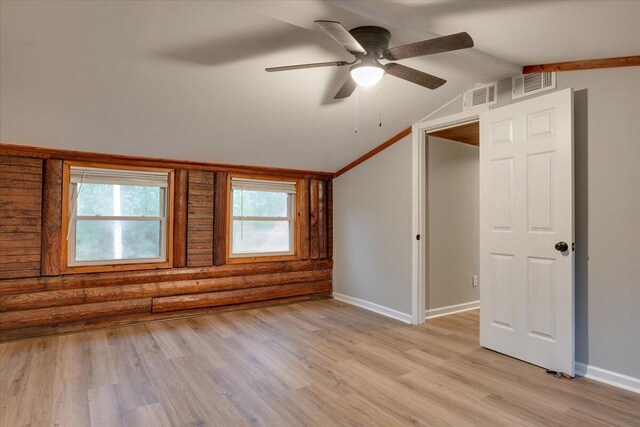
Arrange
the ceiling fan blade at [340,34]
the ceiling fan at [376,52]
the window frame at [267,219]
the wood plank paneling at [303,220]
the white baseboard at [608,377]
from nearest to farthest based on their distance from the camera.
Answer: the ceiling fan blade at [340,34] < the ceiling fan at [376,52] < the white baseboard at [608,377] < the window frame at [267,219] < the wood plank paneling at [303,220]

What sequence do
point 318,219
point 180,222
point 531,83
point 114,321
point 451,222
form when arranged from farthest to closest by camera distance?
point 318,219 < point 451,222 < point 180,222 < point 114,321 < point 531,83

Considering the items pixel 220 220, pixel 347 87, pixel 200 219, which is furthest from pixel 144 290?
pixel 347 87

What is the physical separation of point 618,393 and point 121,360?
144 inches

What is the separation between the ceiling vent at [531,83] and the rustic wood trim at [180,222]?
3.53 m

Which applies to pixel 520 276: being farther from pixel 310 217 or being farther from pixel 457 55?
pixel 310 217

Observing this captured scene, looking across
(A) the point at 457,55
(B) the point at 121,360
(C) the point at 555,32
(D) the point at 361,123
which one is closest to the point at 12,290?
(B) the point at 121,360

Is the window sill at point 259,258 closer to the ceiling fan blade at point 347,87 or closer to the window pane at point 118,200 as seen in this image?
the window pane at point 118,200

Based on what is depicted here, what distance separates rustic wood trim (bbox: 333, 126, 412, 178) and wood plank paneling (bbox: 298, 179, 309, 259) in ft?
1.80

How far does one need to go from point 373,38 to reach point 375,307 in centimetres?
321

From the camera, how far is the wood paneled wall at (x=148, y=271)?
11.2 ft

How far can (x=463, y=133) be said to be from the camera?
167 inches

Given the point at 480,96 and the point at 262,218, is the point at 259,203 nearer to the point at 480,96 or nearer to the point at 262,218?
the point at 262,218

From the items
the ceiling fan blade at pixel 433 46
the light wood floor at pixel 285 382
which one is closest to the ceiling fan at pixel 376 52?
the ceiling fan blade at pixel 433 46

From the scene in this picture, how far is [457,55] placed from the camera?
8.91 feet
